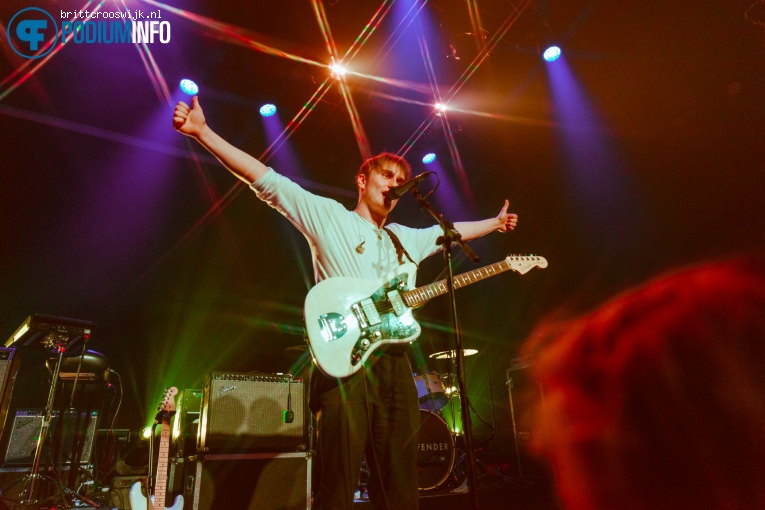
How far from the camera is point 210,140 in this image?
8.05ft

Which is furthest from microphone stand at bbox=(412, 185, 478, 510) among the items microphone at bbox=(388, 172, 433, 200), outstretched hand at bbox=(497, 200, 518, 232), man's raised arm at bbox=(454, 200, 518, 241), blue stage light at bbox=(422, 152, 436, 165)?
blue stage light at bbox=(422, 152, 436, 165)

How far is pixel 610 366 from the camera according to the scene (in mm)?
4832

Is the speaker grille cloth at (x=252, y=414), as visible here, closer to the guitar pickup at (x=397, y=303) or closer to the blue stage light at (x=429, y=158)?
the guitar pickup at (x=397, y=303)

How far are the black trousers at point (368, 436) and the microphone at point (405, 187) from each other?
107 cm

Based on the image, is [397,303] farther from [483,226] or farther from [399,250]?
[483,226]

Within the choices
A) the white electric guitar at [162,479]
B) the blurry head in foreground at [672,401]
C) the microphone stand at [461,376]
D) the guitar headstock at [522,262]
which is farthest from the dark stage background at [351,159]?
the microphone stand at [461,376]

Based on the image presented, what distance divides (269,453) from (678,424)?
11.7ft

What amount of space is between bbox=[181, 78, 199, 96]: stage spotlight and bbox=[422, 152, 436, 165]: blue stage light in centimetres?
366

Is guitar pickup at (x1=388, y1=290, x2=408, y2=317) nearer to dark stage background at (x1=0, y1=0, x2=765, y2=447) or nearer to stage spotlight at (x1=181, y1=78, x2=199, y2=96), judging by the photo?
dark stage background at (x1=0, y1=0, x2=765, y2=447)

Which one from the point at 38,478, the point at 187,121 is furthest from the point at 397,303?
the point at 38,478

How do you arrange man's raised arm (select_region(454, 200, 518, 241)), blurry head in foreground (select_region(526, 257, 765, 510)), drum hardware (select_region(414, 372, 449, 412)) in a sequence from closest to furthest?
1. blurry head in foreground (select_region(526, 257, 765, 510))
2. man's raised arm (select_region(454, 200, 518, 241))
3. drum hardware (select_region(414, 372, 449, 412))

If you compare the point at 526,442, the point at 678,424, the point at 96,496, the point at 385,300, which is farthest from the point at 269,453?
the point at 526,442

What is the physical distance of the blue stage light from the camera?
7.63 m

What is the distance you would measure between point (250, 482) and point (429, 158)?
18.2 ft
